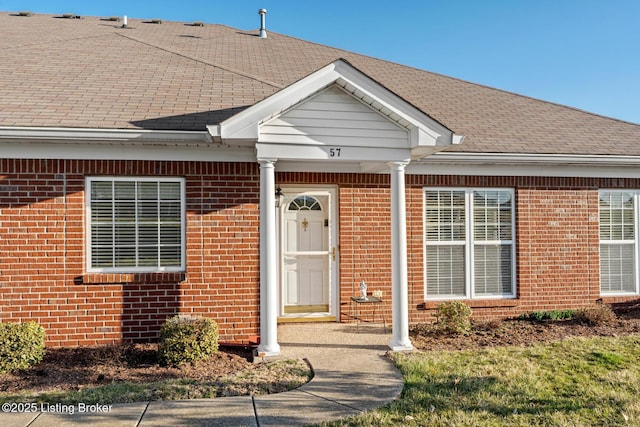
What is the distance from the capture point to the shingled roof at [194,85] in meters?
7.05

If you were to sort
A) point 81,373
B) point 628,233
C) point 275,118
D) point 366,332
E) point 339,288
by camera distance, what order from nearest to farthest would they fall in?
point 81,373
point 275,118
point 366,332
point 339,288
point 628,233

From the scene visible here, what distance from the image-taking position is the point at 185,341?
6.02 metres

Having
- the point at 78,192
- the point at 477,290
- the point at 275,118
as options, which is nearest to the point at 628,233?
the point at 477,290

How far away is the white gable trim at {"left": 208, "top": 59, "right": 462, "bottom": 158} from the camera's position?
605 centimetres

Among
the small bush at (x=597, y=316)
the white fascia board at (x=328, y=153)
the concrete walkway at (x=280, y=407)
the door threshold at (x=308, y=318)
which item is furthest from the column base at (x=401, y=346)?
the small bush at (x=597, y=316)

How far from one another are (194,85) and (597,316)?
26.6 feet

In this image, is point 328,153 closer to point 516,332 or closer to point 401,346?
point 401,346

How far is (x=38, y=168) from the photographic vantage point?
6.72 m

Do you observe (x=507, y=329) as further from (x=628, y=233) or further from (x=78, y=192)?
(x=78, y=192)

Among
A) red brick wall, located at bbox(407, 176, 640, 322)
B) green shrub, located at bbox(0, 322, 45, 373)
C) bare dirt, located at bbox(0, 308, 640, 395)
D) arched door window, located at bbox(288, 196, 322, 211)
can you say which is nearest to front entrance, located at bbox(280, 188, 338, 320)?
arched door window, located at bbox(288, 196, 322, 211)

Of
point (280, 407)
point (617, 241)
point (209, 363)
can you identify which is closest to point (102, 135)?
point (209, 363)

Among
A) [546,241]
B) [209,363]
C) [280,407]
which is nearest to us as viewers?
[280,407]

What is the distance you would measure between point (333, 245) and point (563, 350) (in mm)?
3866

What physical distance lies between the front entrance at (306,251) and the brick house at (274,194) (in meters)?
0.03
